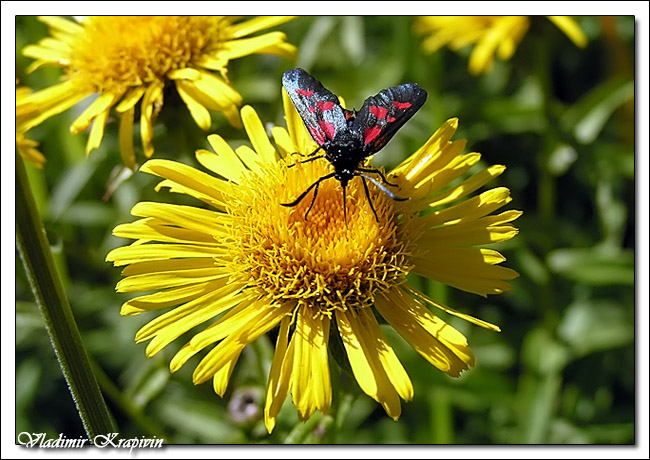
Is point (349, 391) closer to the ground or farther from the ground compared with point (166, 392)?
farther from the ground

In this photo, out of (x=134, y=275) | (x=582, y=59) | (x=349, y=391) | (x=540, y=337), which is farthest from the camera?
(x=582, y=59)

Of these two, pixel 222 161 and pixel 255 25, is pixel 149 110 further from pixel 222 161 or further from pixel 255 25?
pixel 255 25

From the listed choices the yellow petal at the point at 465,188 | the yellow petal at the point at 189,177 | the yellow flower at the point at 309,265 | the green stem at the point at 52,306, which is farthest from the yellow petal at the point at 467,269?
the green stem at the point at 52,306

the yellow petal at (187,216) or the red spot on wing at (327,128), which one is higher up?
the red spot on wing at (327,128)

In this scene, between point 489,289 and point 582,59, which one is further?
point 582,59

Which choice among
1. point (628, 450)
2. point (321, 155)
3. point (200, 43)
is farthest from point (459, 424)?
point (200, 43)

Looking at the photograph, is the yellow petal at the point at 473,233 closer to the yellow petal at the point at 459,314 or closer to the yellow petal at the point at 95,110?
the yellow petal at the point at 459,314

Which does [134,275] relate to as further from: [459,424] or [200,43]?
[459,424]

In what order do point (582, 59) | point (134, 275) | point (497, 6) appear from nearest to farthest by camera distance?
point (134, 275), point (497, 6), point (582, 59)

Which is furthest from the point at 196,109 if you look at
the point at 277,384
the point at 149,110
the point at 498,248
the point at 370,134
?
the point at 498,248
